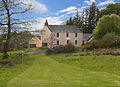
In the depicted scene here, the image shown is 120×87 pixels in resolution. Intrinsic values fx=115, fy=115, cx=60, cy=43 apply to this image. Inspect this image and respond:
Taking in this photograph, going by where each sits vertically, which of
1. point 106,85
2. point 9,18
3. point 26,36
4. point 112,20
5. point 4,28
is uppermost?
point 112,20

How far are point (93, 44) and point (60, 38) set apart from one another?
17860mm

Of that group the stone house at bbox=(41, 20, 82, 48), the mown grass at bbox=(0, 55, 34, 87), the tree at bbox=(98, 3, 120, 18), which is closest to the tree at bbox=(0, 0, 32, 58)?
the mown grass at bbox=(0, 55, 34, 87)

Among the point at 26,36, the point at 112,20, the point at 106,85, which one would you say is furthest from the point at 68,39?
the point at 106,85

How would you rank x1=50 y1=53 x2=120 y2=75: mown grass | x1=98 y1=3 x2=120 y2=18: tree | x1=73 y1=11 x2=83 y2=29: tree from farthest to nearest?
x1=73 y1=11 x2=83 y2=29: tree
x1=98 y1=3 x2=120 y2=18: tree
x1=50 y1=53 x2=120 y2=75: mown grass

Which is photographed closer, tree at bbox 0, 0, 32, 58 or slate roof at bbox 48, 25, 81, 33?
tree at bbox 0, 0, 32, 58

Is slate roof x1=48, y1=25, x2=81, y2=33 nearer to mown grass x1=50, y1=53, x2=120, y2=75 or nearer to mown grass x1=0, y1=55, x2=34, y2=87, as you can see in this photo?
mown grass x1=50, y1=53, x2=120, y2=75

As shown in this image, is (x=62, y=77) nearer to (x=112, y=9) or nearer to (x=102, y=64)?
(x=102, y=64)

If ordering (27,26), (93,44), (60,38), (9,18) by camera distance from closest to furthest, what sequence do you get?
(9,18)
(27,26)
(93,44)
(60,38)

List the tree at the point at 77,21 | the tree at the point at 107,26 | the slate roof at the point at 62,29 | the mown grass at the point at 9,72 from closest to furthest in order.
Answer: the mown grass at the point at 9,72, the tree at the point at 107,26, the slate roof at the point at 62,29, the tree at the point at 77,21

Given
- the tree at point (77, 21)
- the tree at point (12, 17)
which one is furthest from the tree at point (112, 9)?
→ the tree at point (12, 17)

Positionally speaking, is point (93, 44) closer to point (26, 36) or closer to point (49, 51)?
point (49, 51)

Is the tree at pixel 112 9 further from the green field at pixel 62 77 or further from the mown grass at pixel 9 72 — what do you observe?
the mown grass at pixel 9 72

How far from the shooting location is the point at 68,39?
38.0 metres

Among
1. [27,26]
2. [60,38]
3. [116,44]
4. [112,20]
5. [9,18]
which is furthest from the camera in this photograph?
[60,38]
